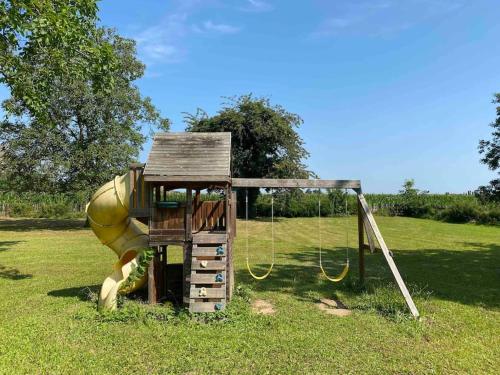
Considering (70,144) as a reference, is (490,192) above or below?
below

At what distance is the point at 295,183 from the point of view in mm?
8867

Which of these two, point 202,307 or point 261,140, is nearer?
point 202,307

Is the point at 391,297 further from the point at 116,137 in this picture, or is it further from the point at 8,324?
the point at 116,137

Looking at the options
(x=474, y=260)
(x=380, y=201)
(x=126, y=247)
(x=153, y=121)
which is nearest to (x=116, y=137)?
(x=153, y=121)

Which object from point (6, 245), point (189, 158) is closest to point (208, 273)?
point (189, 158)

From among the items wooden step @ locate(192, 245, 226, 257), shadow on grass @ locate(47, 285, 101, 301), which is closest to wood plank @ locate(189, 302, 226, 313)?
wooden step @ locate(192, 245, 226, 257)

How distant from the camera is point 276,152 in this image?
107 feet

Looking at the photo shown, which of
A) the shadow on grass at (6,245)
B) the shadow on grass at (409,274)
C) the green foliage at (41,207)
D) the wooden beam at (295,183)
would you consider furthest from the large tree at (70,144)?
the wooden beam at (295,183)

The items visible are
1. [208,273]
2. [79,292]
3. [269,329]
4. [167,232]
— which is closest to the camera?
[269,329]

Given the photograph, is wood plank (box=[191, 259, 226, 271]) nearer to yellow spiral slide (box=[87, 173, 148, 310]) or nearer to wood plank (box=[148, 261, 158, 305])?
wood plank (box=[148, 261, 158, 305])

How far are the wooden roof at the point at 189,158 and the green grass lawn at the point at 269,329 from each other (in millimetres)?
2599

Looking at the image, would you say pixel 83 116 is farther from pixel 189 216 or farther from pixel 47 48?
pixel 189 216

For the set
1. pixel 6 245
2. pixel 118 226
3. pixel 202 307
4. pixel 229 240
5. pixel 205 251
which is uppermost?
pixel 118 226

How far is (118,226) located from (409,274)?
8132 millimetres
